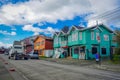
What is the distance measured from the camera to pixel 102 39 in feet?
138

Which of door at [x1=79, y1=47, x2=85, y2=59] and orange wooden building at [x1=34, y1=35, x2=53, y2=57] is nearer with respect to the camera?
door at [x1=79, y1=47, x2=85, y2=59]

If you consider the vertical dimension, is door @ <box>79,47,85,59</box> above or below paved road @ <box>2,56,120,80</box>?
above

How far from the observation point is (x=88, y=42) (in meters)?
39.6

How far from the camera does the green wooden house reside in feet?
130

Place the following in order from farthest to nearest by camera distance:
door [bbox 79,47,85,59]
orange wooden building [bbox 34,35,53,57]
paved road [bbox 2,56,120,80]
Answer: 1. orange wooden building [bbox 34,35,53,57]
2. door [bbox 79,47,85,59]
3. paved road [bbox 2,56,120,80]

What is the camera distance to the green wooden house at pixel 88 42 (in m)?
39.5

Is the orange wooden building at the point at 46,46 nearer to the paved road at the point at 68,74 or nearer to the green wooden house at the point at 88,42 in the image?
the green wooden house at the point at 88,42

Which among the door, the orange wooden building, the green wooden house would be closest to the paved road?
the green wooden house

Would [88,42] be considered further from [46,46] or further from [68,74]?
[68,74]

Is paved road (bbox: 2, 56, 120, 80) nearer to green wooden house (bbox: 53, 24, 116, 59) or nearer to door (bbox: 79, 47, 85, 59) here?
green wooden house (bbox: 53, 24, 116, 59)

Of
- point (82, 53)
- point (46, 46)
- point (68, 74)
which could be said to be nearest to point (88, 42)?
point (82, 53)

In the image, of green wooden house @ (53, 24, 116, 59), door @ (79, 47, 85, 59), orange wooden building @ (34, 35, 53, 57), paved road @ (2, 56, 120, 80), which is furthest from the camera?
orange wooden building @ (34, 35, 53, 57)

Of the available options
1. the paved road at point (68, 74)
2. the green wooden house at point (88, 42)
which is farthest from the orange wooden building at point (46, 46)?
the paved road at point (68, 74)

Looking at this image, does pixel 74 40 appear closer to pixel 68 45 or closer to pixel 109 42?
pixel 68 45
